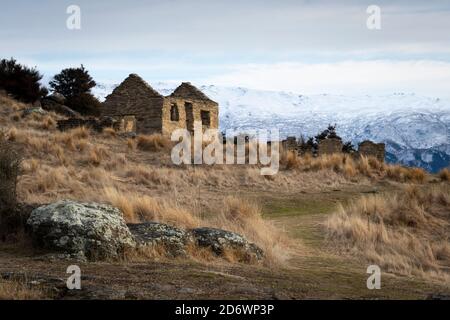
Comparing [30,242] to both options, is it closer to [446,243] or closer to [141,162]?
[446,243]

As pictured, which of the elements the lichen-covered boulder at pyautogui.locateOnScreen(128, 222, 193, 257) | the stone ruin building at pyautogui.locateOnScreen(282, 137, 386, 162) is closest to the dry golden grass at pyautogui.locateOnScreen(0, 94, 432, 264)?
the lichen-covered boulder at pyautogui.locateOnScreen(128, 222, 193, 257)

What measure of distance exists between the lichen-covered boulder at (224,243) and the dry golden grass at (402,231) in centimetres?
218

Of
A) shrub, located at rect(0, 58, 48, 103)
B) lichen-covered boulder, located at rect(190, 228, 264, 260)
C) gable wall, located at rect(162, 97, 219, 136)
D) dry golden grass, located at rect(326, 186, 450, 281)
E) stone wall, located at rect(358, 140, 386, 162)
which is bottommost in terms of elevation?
dry golden grass, located at rect(326, 186, 450, 281)

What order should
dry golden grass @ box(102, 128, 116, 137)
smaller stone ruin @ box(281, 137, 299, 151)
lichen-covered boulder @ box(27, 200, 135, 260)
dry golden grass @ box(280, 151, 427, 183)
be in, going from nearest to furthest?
lichen-covered boulder @ box(27, 200, 135, 260)
dry golden grass @ box(280, 151, 427, 183)
dry golden grass @ box(102, 128, 116, 137)
smaller stone ruin @ box(281, 137, 299, 151)

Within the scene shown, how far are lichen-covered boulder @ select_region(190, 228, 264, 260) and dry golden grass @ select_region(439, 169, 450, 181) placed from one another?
1730 centimetres

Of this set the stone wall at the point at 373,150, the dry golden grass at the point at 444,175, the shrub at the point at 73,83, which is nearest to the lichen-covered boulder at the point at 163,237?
the dry golden grass at the point at 444,175

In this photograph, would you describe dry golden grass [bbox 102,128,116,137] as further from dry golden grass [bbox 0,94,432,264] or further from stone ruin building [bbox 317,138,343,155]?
stone ruin building [bbox 317,138,343,155]

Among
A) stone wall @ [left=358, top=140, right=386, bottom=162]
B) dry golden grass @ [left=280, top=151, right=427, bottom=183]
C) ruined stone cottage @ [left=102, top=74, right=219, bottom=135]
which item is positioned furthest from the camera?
stone wall @ [left=358, top=140, right=386, bottom=162]

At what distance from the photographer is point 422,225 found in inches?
546

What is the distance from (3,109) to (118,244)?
74.9 ft

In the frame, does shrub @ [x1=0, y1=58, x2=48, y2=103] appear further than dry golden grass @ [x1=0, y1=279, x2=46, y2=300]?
Yes

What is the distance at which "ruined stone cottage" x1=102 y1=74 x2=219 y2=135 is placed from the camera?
29.0 meters
